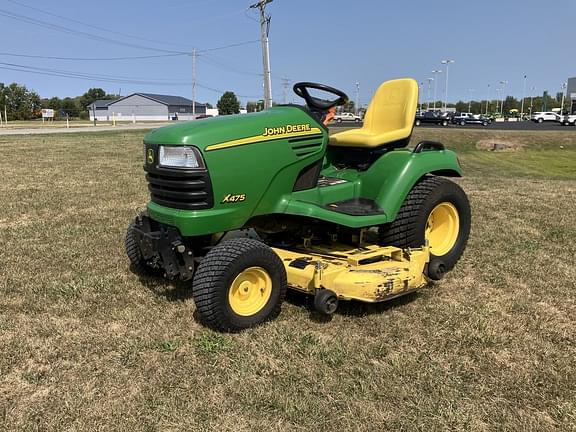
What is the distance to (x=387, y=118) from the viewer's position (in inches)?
188

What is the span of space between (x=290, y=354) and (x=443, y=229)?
229cm

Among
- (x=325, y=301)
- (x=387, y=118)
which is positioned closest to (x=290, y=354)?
(x=325, y=301)

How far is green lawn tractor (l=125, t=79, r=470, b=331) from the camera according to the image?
336cm

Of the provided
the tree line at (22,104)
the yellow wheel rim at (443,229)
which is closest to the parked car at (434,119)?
the yellow wheel rim at (443,229)

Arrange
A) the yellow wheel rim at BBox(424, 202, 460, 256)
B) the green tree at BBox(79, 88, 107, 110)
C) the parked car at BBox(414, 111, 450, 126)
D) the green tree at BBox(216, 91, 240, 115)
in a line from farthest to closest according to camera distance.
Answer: the green tree at BBox(79, 88, 107, 110) → the green tree at BBox(216, 91, 240, 115) → the parked car at BBox(414, 111, 450, 126) → the yellow wheel rim at BBox(424, 202, 460, 256)

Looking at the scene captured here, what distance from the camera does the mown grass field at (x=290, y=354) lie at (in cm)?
258

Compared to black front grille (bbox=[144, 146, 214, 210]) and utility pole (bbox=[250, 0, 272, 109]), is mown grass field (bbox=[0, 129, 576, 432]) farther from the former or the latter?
utility pole (bbox=[250, 0, 272, 109])

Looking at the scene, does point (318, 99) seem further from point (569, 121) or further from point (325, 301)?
point (569, 121)

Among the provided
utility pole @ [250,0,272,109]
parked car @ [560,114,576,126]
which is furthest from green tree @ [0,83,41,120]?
parked car @ [560,114,576,126]

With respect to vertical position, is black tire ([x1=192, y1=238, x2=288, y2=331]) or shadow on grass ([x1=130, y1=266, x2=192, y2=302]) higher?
black tire ([x1=192, y1=238, x2=288, y2=331])


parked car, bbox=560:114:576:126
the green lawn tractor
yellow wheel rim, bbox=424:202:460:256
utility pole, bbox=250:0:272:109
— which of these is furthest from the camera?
parked car, bbox=560:114:576:126

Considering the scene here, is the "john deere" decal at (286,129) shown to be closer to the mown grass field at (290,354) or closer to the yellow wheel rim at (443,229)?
the mown grass field at (290,354)

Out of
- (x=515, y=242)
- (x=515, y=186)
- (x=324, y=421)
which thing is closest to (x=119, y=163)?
(x=515, y=186)

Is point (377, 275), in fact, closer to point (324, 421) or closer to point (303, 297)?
point (303, 297)
